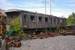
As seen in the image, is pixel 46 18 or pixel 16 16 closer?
pixel 16 16

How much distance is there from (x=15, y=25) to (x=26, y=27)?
1774 mm

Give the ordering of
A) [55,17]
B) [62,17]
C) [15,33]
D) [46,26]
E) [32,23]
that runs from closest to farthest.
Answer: [15,33], [32,23], [46,26], [55,17], [62,17]

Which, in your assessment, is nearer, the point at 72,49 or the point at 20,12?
the point at 72,49

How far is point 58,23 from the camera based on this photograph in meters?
46.1

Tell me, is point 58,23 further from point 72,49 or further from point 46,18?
point 72,49

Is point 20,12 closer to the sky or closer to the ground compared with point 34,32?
closer to the sky

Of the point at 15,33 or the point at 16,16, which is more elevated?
the point at 16,16

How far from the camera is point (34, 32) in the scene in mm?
36938

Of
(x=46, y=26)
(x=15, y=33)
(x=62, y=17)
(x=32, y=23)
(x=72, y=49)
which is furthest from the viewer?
(x=62, y=17)

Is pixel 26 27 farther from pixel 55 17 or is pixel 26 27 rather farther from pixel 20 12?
pixel 55 17

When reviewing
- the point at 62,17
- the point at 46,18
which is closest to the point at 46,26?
the point at 46,18

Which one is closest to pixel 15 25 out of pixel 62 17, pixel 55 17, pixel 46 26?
pixel 46 26

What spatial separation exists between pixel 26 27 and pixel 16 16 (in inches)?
88.6

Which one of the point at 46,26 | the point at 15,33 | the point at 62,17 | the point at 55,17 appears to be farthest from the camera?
the point at 62,17
